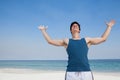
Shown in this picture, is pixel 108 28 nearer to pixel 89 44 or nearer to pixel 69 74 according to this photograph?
pixel 89 44

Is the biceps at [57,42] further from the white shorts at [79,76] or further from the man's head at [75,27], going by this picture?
the white shorts at [79,76]

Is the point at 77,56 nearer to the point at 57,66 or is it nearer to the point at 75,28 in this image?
the point at 75,28

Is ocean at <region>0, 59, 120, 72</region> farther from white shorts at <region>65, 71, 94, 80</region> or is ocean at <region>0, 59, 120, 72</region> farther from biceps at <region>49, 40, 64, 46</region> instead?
white shorts at <region>65, 71, 94, 80</region>

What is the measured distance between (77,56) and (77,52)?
0.05m

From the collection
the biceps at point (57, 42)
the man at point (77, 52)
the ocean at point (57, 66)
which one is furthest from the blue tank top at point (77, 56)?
the ocean at point (57, 66)

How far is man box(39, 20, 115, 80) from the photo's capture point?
144 inches

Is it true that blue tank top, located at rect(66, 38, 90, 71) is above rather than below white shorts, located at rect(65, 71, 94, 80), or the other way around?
above

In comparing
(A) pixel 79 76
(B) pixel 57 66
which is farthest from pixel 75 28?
(B) pixel 57 66

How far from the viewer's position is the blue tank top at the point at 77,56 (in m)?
3.70

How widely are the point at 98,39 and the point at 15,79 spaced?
410 inches

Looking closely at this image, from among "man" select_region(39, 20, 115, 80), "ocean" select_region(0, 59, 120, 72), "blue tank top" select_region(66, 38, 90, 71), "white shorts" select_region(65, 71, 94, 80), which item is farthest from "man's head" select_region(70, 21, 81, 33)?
"ocean" select_region(0, 59, 120, 72)

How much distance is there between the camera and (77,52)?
3746 millimetres

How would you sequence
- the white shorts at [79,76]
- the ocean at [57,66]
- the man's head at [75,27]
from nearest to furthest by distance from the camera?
the white shorts at [79,76]
the man's head at [75,27]
the ocean at [57,66]

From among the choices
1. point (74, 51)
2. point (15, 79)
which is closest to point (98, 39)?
point (74, 51)
